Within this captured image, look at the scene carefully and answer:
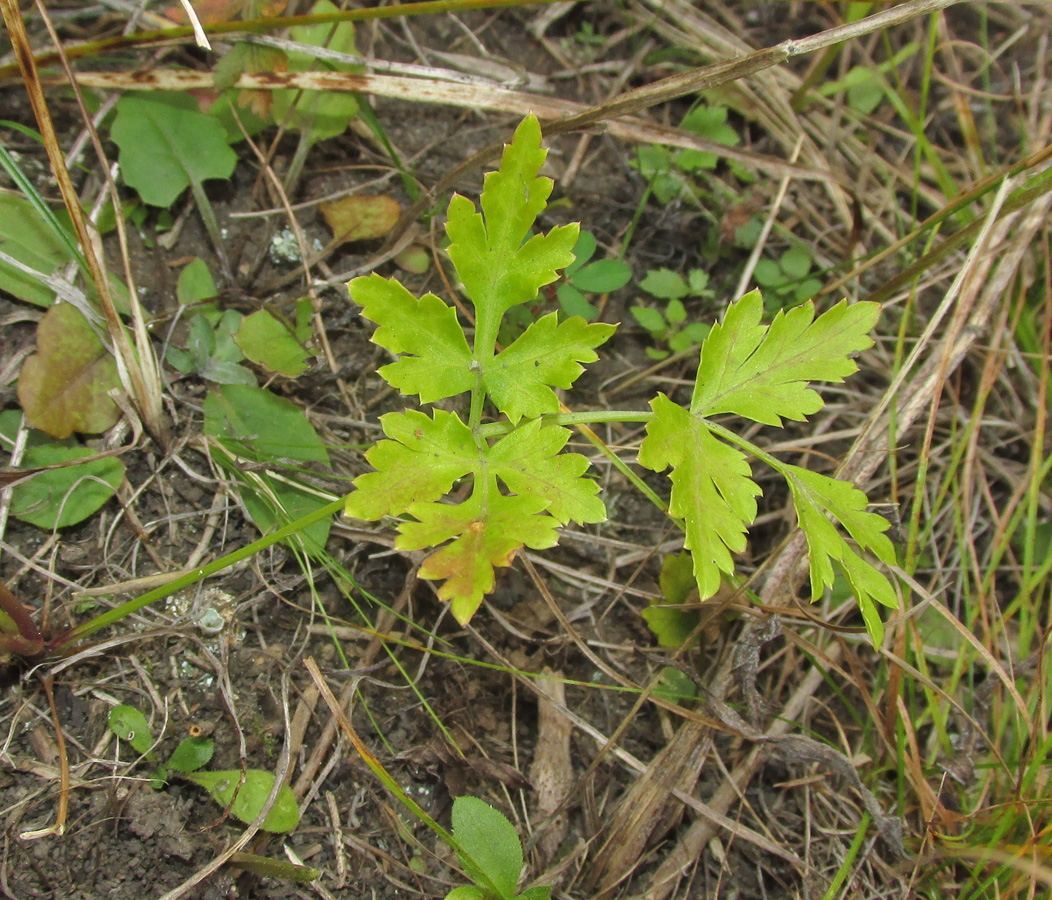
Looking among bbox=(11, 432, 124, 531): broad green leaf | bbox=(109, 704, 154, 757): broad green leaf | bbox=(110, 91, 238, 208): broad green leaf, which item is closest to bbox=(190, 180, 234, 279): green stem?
bbox=(110, 91, 238, 208): broad green leaf

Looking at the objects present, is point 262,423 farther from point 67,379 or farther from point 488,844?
point 488,844

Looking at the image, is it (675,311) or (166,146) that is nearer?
(166,146)

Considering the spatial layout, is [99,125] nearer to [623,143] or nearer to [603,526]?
[623,143]

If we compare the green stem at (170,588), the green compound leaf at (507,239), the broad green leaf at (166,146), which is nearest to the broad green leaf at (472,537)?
the green stem at (170,588)

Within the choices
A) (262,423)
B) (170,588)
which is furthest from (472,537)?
(262,423)

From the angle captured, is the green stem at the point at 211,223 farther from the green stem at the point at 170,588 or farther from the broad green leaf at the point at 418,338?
the green stem at the point at 170,588

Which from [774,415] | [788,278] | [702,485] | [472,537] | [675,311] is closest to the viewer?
[472,537]

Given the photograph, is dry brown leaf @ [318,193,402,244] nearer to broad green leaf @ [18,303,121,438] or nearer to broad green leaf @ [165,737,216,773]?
broad green leaf @ [18,303,121,438]
